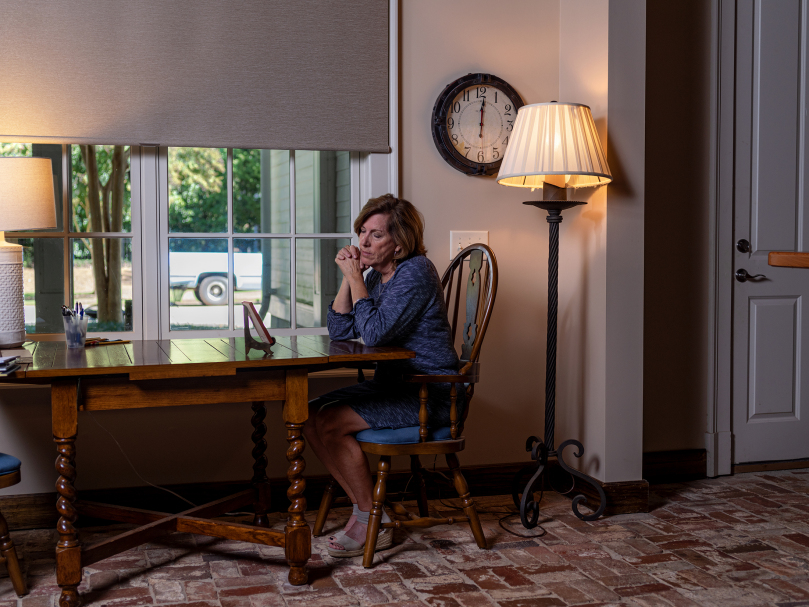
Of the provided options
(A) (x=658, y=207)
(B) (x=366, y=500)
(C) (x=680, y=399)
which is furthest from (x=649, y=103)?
(B) (x=366, y=500)

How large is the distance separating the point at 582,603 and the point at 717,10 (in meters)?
2.87

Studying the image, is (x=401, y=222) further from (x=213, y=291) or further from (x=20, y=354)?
(x=20, y=354)

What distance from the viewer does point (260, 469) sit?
293 cm

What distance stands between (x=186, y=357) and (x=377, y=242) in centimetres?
80

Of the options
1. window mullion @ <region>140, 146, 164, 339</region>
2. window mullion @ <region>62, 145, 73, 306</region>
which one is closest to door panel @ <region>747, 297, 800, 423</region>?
window mullion @ <region>140, 146, 164, 339</region>

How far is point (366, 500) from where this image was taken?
8.68ft

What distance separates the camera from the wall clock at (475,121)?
3.29 metres

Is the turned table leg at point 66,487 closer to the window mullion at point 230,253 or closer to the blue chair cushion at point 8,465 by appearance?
the blue chair cushion at point 8,465

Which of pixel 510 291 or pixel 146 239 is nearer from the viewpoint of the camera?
pixel 146 239

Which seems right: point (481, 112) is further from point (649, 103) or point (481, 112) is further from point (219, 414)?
point (219, 414)

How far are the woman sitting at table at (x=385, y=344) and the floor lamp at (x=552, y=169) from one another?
0.56 m

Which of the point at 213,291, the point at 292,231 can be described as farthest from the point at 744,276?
the point at 213,291

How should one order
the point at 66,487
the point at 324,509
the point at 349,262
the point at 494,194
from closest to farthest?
the point at 66,487, the point at 349,262, the point at 324,509, the point at 494,194

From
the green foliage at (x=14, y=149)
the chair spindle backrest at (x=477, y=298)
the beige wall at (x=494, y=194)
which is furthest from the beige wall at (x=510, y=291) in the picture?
the green foliage at (x=14, y=149)
